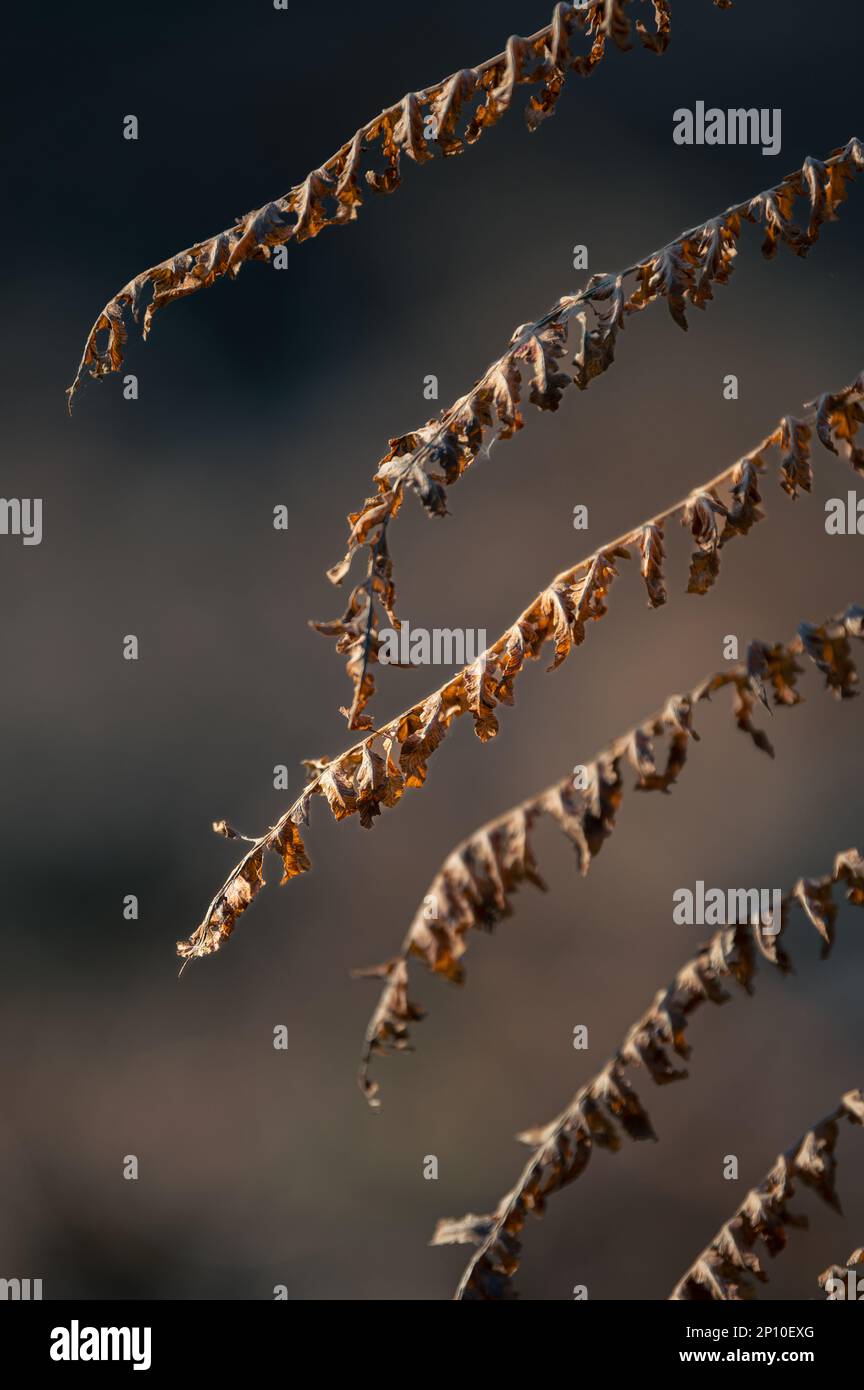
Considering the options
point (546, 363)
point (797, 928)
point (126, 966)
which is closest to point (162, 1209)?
point (126, 966)

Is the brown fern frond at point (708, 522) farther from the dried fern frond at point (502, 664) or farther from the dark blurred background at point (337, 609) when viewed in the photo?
the dark blurred background at point (337, 609)

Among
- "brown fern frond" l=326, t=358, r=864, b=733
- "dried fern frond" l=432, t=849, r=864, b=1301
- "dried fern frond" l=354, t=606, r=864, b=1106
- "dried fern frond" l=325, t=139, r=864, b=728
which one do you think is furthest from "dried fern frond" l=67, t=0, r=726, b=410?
"dried fern frond" l=432, t=849, r=864, b=1301

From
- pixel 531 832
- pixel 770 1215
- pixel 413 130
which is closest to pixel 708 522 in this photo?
pixel 531 832

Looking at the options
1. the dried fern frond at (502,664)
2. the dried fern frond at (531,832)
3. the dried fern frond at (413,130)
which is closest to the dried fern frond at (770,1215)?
the dried fern frond at (531,832)

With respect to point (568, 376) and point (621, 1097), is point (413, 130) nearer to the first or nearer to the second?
point (568, 376)

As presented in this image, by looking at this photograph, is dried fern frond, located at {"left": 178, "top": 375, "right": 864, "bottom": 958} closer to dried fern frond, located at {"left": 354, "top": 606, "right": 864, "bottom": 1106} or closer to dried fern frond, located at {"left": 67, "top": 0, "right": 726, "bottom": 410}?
dried fern frond, located at {"left": 354, "top": 606, "right": 864, "bottom": 1106}

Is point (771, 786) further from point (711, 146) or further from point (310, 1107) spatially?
point (711, 146)
